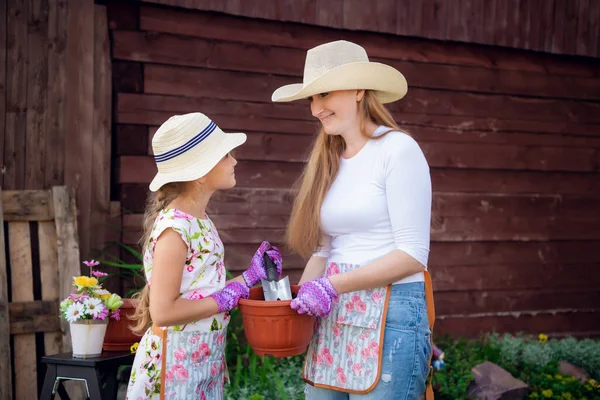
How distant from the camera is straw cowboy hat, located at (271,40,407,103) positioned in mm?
2447

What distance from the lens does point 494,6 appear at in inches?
224

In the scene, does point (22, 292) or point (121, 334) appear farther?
point (22, 292)

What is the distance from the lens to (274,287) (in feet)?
7.89

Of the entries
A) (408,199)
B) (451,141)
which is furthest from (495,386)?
(408,199)

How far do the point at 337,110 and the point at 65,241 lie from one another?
2.15m

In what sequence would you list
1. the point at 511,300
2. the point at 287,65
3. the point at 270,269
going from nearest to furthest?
the point at 270,269 → the point at 287,65 → the point at 511,300

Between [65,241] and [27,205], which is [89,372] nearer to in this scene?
[65,241]

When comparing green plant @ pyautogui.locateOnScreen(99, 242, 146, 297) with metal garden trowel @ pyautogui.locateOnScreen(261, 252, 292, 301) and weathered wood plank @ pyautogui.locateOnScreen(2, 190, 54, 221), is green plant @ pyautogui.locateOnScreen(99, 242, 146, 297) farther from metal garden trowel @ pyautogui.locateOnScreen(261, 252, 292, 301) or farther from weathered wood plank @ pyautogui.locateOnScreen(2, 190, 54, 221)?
metal garden trowel @ pyautogui.locateOnScreen(261, 252, 292, 301)

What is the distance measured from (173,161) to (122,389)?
6.89 feet

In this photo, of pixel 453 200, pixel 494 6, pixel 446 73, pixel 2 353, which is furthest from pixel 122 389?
pixel 494 6

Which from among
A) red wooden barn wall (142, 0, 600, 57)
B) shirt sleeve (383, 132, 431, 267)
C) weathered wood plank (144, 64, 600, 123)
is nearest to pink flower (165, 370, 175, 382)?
shirt sleeve (383, 132, 431, 267)

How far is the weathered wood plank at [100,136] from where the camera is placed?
4484 mm

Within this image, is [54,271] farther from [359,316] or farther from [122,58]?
[359,316]

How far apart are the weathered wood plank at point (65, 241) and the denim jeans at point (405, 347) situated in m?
2.14
